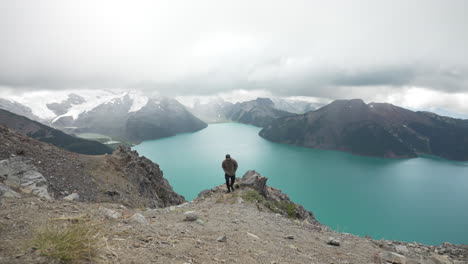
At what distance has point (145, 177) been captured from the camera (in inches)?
1084

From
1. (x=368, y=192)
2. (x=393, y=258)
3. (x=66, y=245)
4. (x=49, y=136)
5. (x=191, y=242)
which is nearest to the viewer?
(x=66, y=245)

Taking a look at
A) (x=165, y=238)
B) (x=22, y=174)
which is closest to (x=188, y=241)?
(x=165, y=238)

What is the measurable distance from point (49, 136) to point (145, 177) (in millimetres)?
161770

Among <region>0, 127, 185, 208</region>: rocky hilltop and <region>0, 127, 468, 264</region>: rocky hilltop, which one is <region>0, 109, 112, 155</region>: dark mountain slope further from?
<region>0, 127, 468, 264</region>: rocky hilltop

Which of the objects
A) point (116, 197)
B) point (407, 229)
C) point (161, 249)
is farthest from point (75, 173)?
point (407, 229)

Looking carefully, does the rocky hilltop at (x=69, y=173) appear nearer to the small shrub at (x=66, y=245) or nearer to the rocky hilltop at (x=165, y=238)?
the rocky hilltop at (x=165, y=238)

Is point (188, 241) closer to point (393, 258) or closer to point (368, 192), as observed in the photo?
point (393, 258)

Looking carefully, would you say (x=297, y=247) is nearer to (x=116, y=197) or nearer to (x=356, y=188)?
(x=116, y=197)

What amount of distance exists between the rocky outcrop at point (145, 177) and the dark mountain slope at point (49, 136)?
113 meters

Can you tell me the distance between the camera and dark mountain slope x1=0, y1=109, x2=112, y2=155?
12743cm

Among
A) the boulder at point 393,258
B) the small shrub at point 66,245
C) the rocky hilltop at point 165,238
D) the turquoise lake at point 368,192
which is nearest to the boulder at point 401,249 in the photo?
the rocky hilltop at point 165,238

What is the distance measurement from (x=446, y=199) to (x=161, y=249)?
4162 inches

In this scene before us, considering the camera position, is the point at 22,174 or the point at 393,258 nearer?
the point at 393,258

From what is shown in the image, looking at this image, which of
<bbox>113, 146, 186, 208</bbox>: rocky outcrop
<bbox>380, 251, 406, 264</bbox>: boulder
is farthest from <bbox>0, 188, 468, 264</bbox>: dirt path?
<bbox>113, 146, 186, 208</bbox>: rocky outcrop
